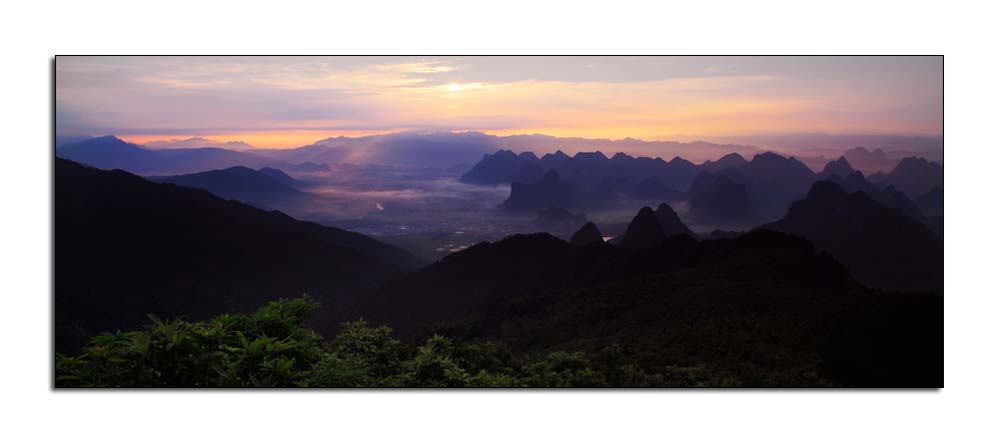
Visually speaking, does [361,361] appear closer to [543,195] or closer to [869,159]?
[543,195]

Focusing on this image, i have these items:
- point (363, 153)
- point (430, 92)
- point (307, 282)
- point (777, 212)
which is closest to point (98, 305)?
point (307, 282)

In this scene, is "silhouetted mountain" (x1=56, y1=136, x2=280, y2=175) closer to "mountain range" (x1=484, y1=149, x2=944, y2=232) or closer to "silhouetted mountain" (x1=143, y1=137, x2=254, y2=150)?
"silhouetted mountain" (x1=143, y1=137, x2=254, y2=150)

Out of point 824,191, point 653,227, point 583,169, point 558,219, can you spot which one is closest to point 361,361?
point 558,219

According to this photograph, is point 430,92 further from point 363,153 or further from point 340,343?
point 340,343

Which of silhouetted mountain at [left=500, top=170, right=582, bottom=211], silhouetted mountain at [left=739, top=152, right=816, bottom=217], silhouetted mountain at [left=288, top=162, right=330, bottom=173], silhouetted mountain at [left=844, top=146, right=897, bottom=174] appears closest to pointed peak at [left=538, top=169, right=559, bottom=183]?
silhouetted mountain at [left=500, top=170, right=582, bottom=211]

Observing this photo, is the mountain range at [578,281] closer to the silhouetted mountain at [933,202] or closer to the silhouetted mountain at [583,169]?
the silhouetted mountain at [933,202]

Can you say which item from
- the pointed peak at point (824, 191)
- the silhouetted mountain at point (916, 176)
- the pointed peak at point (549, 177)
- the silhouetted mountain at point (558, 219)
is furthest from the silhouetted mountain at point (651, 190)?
the silhouetted mountain at point (916, 176)
